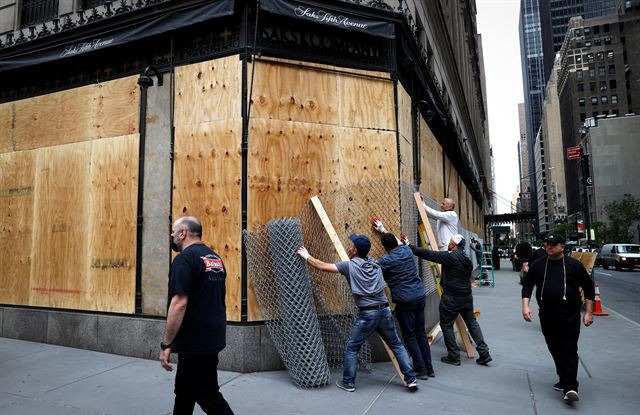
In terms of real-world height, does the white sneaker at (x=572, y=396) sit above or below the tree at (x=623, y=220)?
below

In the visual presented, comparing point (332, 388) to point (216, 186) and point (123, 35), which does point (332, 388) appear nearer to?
point (216, 186)

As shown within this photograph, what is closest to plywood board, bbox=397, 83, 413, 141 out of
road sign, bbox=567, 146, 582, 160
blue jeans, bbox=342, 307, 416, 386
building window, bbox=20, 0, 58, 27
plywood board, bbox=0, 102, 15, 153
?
blue jeans, bbox=342, 307, 416, 386

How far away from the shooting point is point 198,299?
3398 millimetres

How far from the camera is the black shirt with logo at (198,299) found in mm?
3318

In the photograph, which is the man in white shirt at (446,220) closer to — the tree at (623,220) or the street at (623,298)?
the street at (623,298)

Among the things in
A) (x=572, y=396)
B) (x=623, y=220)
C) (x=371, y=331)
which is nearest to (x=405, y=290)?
(x=371, y=331)

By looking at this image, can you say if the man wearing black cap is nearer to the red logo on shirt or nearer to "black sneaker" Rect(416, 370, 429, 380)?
"black sneaker" Rect(416, 370, 429, 380)

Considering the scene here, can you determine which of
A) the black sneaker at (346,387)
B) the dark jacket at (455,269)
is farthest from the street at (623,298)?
the black sneaker at (346,387)

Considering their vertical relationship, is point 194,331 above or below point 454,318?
above

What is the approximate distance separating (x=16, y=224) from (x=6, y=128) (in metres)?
2.19

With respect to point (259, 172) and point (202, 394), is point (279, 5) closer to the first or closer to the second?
point (259, 172)

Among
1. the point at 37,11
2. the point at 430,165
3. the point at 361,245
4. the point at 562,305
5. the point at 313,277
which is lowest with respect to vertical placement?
the point at 562,305

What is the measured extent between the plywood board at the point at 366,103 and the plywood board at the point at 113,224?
3.68m

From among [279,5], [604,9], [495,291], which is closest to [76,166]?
[279,5]
